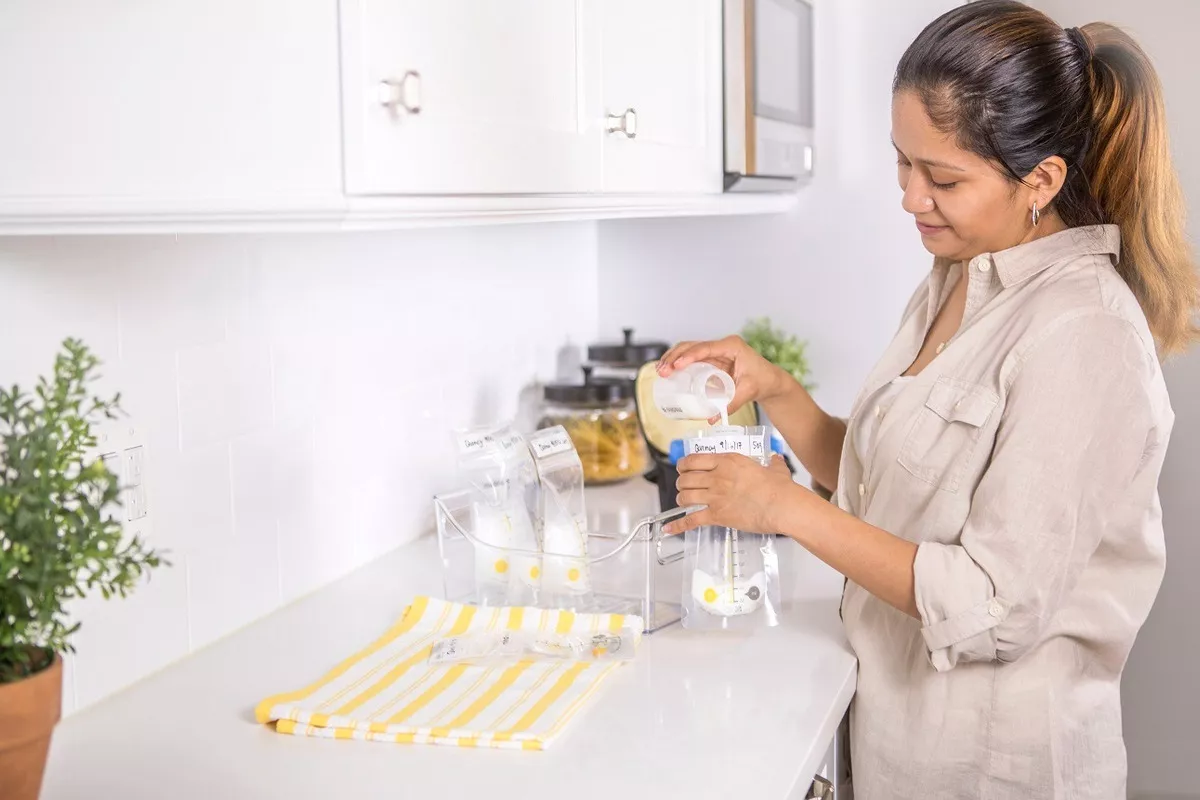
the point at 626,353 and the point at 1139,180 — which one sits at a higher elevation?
the point at 1139,180

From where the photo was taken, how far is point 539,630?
1.46 m

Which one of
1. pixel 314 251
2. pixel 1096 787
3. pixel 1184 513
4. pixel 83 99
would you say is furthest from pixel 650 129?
pixel 1184 513

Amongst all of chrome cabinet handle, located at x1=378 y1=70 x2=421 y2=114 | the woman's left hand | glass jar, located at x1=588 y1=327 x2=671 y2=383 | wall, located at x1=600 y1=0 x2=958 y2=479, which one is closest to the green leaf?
chrome cabinet handle, located at x1=378 y1=70 x2=421 y2=114

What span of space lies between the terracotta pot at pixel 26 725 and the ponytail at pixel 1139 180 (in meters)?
1.10

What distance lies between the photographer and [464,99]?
116 cm

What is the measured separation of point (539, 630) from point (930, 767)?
0.46m

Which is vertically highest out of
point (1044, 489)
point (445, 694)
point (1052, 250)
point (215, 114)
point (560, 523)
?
point (215, 114)

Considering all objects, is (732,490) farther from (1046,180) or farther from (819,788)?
(1046,180)

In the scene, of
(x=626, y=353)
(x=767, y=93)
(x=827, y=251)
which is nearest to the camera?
(x=767, y=93)

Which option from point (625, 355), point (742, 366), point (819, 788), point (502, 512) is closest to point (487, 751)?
point (819, 788)

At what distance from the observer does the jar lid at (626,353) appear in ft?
7.52

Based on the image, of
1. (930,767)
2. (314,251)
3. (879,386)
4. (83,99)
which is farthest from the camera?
(314,251)

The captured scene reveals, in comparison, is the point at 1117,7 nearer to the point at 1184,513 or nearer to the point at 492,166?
the point at 1184,513

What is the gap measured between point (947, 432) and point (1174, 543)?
4.61 feet
